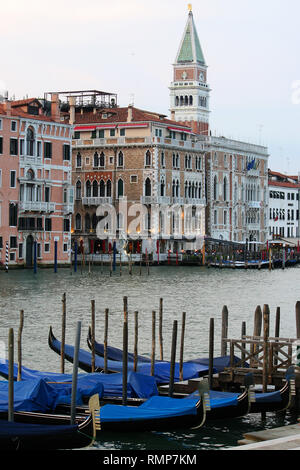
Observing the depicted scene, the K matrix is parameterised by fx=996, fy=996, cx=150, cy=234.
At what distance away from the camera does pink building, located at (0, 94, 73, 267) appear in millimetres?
43031

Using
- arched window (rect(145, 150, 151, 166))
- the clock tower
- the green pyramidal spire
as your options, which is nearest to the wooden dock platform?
arched window (rect(145, 150, 151, 166))

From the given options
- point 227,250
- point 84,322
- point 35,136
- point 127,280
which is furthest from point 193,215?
point 84,322

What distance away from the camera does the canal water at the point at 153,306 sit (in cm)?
1223

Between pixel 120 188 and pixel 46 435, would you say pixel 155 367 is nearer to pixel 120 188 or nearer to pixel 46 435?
pixel 46 435

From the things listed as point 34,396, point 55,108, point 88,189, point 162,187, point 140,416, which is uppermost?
point 55,108

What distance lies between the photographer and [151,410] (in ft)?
38.3

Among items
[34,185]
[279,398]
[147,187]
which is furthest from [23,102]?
[279,398]

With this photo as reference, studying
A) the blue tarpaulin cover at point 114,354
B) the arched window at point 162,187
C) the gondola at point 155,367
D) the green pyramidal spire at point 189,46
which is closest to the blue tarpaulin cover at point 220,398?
the gondola at point 155,367

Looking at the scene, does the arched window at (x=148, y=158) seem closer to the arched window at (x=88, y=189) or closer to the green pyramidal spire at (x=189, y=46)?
the arched window at (x=88, y=189)

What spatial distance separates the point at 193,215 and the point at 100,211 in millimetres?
6271

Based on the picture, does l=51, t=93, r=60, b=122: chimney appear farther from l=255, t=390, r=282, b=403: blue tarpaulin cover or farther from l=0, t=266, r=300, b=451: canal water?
l=255, t=390, r=282, b=403: blue tarpaulin cover

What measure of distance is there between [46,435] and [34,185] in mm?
34926

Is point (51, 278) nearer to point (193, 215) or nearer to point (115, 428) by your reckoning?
point (193, 215)

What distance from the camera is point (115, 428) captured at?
11.6m
